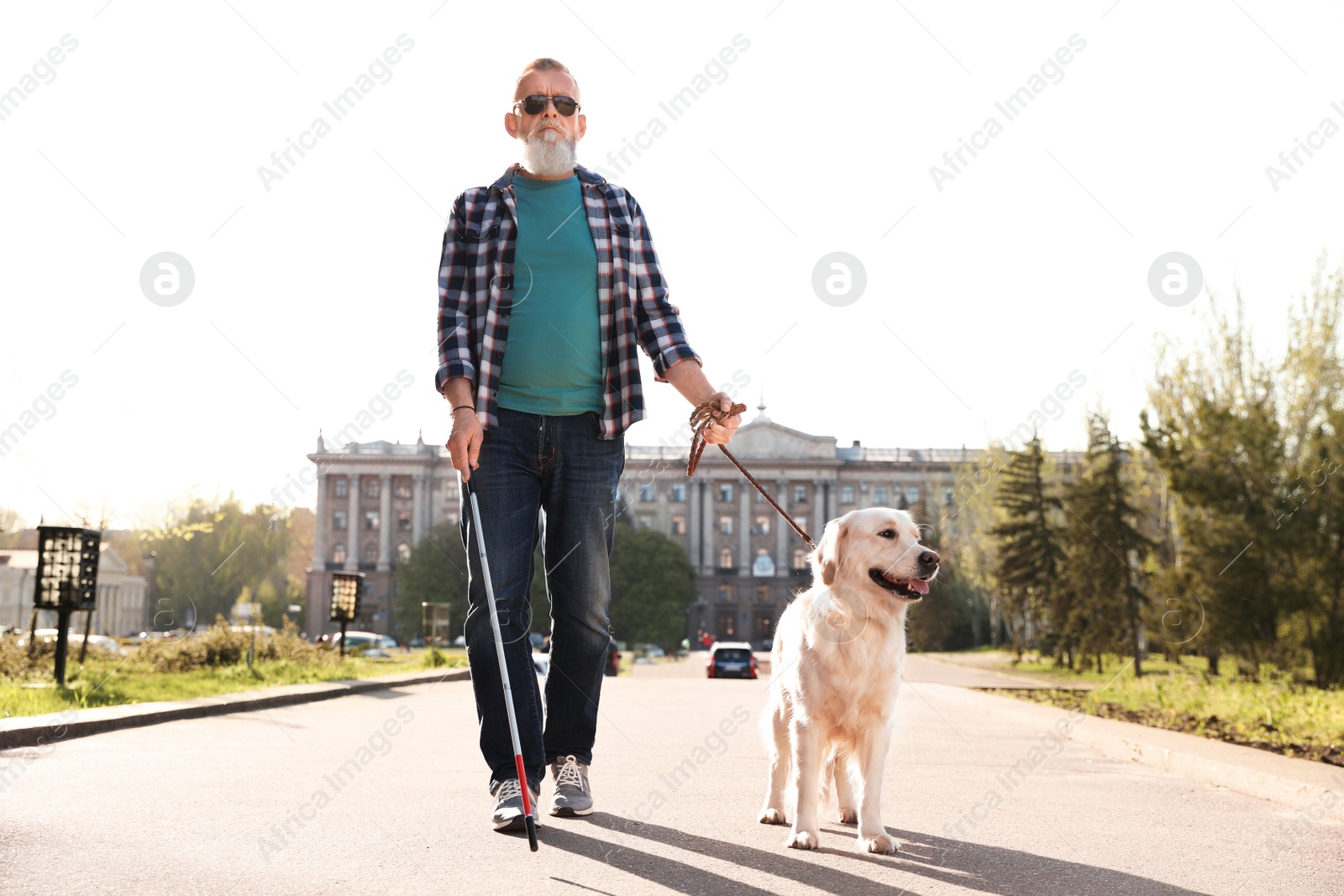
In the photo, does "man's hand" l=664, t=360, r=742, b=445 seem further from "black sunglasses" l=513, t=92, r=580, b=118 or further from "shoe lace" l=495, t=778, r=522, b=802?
"shoe lace" l=495, t=778, r=522, b=802

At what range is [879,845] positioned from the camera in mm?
3971

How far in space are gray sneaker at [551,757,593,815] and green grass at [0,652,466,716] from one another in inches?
240

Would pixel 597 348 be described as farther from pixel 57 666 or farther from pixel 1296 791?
pixel 57 666

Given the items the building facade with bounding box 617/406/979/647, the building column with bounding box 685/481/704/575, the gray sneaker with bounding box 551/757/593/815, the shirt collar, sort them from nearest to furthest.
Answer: the gray sneaker with bounding box 551/757/593/815 < the shirt collar < the building facade with bounding box 617/406/979/647 < the building column with bounding box 685/481/704/575

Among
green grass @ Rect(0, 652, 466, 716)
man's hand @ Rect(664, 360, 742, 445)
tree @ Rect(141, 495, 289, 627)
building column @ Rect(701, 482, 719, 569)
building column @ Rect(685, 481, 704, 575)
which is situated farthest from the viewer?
building column @ Rect(685, 481, 704, 575)

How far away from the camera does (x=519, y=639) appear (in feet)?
14.1

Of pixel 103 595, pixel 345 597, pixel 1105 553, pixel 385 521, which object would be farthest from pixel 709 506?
pixel 345 597

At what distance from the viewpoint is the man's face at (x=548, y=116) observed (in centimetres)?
446

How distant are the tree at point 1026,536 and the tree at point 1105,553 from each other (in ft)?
23.8

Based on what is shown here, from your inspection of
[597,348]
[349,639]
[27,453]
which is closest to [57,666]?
[597,348]

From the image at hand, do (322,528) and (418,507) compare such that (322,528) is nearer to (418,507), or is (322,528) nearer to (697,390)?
(418,507)

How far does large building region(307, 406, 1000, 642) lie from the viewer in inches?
3937

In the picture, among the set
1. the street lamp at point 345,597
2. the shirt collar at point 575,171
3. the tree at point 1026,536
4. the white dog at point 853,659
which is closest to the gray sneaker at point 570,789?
the white dog at point 853,659

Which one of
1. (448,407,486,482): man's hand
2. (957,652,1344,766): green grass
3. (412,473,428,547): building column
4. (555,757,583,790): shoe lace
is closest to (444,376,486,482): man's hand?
(448,407,486,482): man's hand
